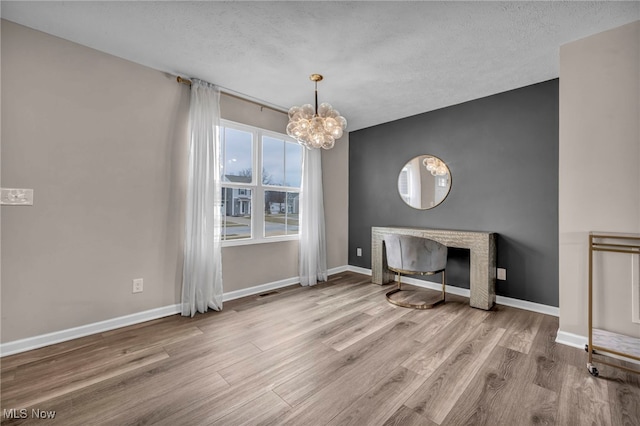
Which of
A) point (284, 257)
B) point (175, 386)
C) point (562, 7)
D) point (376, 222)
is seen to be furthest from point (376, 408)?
point (376, 222)

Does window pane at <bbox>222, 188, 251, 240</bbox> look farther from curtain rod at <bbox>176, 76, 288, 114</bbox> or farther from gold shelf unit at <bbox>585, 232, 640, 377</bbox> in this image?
gold shelf unit at <bbox>585, 232, 640, 377</bbox>

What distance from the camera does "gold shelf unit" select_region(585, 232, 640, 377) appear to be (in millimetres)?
1879

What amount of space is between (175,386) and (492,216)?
3637mm

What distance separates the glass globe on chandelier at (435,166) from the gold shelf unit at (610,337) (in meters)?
1.86

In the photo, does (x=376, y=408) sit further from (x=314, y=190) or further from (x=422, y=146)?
(x=422, y=146)

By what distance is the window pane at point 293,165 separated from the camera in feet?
13.2

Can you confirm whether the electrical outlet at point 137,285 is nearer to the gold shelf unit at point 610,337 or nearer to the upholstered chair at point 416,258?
the upholstered chair at point 416,258

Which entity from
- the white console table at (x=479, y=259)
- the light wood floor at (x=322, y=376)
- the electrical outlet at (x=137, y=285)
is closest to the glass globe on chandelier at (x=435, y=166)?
the white console table at (x=479, y=259)

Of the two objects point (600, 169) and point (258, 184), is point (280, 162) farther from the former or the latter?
point (600, 169)

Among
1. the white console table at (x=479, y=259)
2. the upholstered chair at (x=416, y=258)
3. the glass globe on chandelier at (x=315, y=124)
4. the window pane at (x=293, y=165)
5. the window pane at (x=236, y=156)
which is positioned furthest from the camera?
the window pane at (x=293, y=165)

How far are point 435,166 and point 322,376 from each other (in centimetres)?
312

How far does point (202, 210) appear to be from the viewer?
297 cm

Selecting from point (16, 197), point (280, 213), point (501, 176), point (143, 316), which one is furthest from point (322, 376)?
point (501, 176)

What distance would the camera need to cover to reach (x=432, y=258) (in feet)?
10.4
